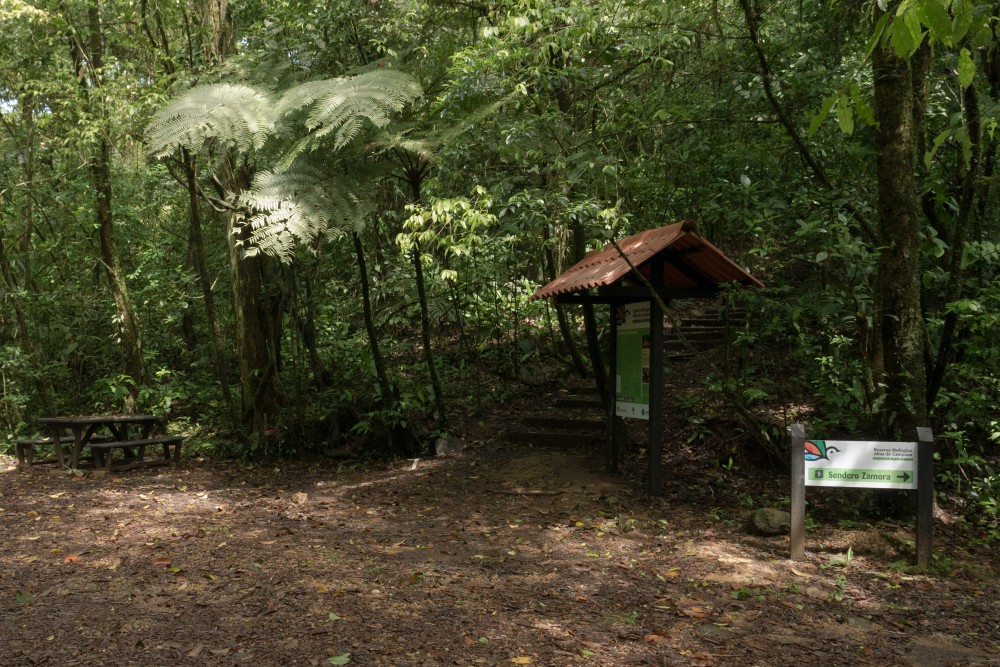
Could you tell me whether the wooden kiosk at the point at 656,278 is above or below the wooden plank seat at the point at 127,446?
above

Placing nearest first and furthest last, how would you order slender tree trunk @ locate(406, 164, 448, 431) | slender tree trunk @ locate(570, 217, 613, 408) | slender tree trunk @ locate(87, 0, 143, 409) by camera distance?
slender tree trunk @ locate(570, 217, 613, 408) < slender tree trunk @ locate(406, 164, 448, 431) < slender tree trunk @ locate(87, 0, 143, 409)

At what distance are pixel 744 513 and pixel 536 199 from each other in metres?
3.33

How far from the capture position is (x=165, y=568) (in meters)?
5.17

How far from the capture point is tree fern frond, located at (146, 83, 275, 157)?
670 cm

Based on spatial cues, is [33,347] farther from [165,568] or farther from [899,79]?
[899,79]

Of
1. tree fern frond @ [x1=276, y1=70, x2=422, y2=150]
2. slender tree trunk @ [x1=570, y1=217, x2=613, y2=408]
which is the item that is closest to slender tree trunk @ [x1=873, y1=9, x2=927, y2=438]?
slender tree trunk @ [x1=570, y1=217, x2=613, y2=408]

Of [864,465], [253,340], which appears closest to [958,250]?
[864,465]

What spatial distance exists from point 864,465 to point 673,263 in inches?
111

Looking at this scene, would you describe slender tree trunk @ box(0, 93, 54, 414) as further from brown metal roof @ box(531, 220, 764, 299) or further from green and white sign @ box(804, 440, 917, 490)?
green and white sign @ box(804, 440, 917, 490)

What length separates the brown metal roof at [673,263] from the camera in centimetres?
671

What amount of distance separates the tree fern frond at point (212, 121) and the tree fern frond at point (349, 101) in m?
0.26

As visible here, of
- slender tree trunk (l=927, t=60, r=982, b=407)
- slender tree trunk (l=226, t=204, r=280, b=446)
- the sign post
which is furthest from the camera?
slender tree trunk (l=226, t=204, r=280, b=446)

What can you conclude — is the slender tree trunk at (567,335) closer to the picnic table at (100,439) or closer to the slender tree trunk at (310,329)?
the slender tree trunk at (310,329)

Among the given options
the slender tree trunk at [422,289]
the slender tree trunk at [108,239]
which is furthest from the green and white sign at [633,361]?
the slender tree trunk at [108,239]
